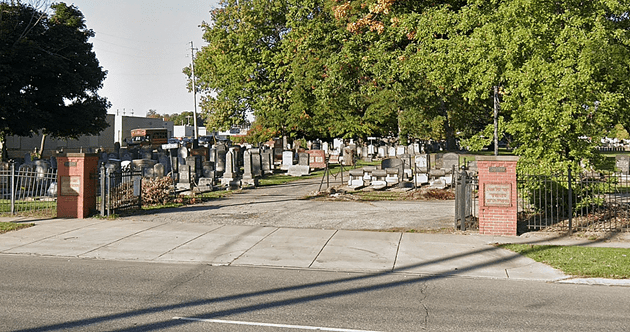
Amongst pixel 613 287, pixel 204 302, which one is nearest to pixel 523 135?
pixel 613 287

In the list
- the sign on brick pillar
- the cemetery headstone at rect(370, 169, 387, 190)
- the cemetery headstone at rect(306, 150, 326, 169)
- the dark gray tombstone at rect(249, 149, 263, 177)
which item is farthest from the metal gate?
the cemetery headstone at rect(306, 150, 326, 169)

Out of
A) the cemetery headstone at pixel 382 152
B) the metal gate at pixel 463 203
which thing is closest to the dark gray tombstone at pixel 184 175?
the metal gate at pixel 463 203

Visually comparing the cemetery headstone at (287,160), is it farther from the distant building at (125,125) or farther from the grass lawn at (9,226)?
the distant building at (125,125)

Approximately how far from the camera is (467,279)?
962 centimetres

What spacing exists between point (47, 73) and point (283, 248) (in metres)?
31.5

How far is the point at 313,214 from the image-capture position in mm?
16688

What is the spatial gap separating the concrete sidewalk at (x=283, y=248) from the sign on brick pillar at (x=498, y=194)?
1.53ft

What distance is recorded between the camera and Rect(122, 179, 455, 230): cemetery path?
15.0 metres

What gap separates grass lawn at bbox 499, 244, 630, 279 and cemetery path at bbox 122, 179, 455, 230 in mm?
3088

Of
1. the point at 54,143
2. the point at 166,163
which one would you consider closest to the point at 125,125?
the point at 54,143

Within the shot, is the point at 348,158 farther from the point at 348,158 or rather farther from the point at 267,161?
the point at 267,161

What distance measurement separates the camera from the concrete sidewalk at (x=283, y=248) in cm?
1046

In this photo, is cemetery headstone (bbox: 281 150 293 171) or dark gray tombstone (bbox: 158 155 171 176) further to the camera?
cemetery headstone (bbox: 281 150 293 171)

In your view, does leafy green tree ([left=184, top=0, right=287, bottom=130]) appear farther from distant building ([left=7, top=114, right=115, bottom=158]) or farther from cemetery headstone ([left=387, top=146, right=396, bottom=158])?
distant building ([left=7, top=114, right=115, bottom=158])
